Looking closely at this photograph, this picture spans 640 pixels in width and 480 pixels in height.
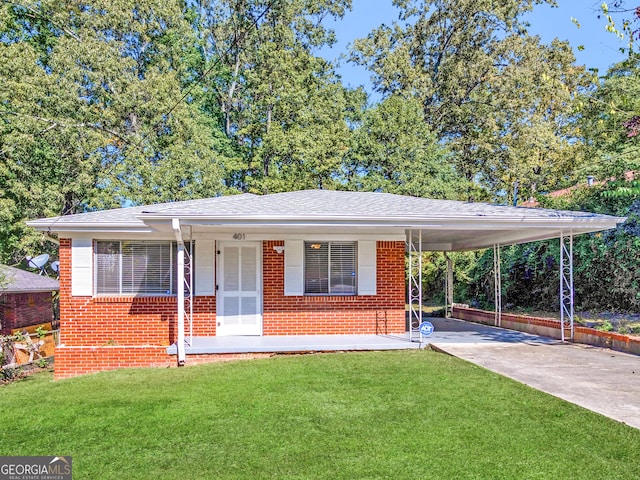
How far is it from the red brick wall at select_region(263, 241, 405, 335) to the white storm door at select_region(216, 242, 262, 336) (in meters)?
0.19

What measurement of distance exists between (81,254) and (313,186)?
13634mm

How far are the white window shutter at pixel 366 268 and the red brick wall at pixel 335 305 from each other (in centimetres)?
12

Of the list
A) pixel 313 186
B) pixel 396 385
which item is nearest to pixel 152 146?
pixel 313 186

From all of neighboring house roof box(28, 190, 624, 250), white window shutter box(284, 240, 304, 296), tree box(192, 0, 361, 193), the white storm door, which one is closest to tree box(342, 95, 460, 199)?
tree box(192, 0, 361, 193)

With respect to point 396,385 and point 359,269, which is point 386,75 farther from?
point 396,385

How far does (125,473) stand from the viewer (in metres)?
4.72

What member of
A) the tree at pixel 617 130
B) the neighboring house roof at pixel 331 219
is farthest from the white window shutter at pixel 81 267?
the tree at pixel 617 130

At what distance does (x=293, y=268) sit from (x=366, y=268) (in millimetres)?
1654

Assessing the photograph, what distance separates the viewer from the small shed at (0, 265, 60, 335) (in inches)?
626

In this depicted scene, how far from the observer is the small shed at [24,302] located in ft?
52.2

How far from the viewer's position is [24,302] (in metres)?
17.3

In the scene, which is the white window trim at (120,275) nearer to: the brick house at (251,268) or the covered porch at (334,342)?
the brick house at (251,268)

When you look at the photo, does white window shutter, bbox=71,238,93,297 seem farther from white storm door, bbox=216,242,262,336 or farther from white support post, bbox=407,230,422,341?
white support post, bbox=407,230,422,341

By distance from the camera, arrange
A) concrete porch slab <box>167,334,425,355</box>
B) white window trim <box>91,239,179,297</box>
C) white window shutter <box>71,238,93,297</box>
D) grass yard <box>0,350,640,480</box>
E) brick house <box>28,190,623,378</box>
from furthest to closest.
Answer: white window trim <box>91,239,179,297</box>, white window shutter <box>71,238,93,297</box>, brick house <box>28,190,623,378</box>, concrete porch slab <box>167,334,425,355</box>, grass yard <box>0,350,640,480</box>
